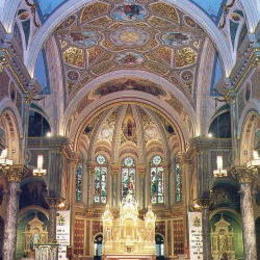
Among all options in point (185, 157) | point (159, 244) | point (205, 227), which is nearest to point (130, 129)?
point (185, 157)

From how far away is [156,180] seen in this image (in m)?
36.5

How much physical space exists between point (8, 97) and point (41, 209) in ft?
42.7

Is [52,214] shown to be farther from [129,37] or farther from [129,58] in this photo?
[129,37]

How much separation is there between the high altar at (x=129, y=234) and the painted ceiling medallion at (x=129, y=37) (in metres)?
11.4

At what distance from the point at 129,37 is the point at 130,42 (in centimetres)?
57

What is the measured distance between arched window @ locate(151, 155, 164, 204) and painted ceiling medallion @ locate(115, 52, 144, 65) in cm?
1021

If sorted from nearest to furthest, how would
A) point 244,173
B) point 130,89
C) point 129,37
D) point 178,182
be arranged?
point 244,173 → point 129,37 → point 130,89 → point 178,182

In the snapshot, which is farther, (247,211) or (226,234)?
(226,234)

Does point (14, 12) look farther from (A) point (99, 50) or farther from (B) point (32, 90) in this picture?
(A) point (99, 50)

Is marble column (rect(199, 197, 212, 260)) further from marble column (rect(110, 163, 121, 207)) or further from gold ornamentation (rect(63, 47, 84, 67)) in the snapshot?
marble column (rect(110, 163, 121, 207))

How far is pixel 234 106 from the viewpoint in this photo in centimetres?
1961

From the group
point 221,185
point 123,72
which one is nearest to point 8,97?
point 123,72

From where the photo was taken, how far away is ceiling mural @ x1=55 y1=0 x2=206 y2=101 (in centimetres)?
2272

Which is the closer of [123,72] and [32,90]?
[32,90]
